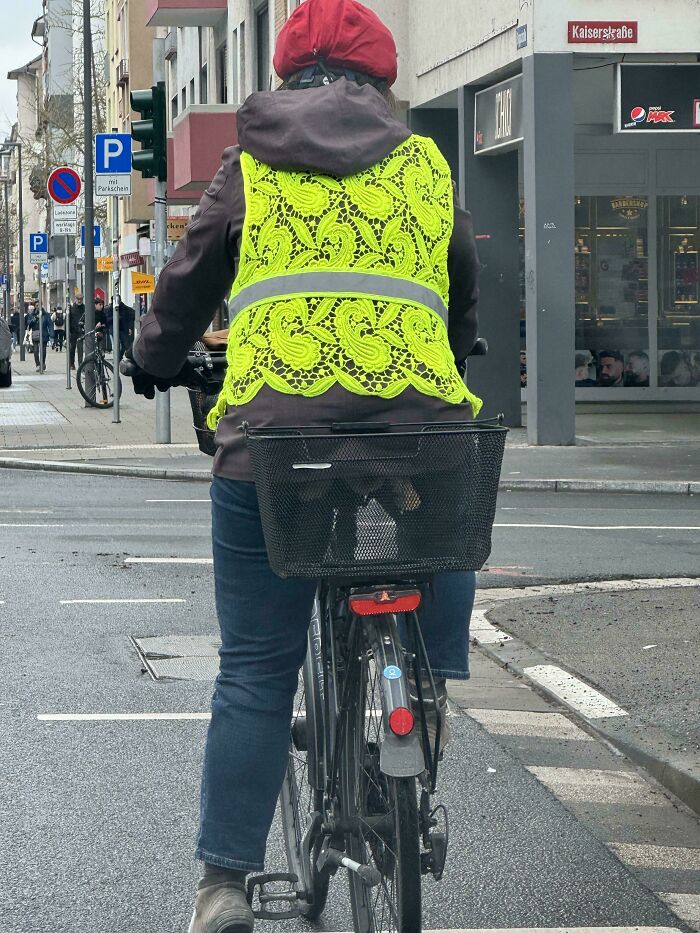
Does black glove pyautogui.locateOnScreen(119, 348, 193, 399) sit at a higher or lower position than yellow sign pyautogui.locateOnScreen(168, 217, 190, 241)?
lower

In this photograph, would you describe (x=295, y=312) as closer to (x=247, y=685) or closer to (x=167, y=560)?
(x=247, y=685)

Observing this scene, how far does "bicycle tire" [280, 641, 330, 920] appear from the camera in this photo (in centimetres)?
338

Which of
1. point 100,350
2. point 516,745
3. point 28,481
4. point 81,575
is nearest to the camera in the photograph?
point 516,745

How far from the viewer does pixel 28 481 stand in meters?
15.7

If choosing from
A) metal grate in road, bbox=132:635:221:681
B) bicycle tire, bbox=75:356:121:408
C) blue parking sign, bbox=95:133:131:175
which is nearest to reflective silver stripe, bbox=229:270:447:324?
metal grate in road, bbox=132:635:221:681

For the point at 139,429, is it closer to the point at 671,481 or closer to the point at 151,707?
the point at 671,481

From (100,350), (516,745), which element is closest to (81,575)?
(516,745)

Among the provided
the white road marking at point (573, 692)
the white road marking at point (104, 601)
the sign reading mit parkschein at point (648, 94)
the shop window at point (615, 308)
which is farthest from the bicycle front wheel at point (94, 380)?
the white road marking at point (573, 692)

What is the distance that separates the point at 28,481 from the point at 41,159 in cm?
4345

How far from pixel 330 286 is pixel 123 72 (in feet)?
195

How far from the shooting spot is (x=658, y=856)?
4.32 metres

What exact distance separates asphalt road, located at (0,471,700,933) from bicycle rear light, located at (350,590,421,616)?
1.05 meters

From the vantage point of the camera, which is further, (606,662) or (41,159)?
(41,159)

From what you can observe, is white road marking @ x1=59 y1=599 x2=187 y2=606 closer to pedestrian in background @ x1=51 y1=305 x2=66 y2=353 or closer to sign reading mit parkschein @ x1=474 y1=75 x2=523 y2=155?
sign reading mit parkschein @ x1=474 y1=75 x2=523 y2=155
